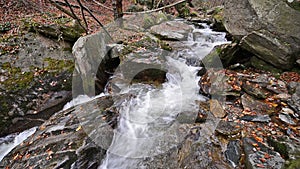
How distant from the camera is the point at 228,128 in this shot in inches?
147

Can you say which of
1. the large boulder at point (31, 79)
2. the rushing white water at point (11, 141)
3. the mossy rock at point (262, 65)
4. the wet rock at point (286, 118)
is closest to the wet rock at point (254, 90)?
the wet rock at point (286, 118)

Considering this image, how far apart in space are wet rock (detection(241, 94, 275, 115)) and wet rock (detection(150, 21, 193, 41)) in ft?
17.5

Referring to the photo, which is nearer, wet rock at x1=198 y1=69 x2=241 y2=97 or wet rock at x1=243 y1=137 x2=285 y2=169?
wet rock at x1=243 y1=137 x2=285 y2=169

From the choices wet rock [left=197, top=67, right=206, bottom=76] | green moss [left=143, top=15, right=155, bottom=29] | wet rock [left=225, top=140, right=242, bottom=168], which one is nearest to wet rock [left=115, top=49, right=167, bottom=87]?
wet rock [left=197, top=67, right=206, bottom=76]

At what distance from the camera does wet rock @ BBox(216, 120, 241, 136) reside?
→ 3619mm

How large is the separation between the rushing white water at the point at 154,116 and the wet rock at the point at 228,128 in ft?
1.92

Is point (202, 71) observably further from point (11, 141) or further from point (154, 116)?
point (11, 141)

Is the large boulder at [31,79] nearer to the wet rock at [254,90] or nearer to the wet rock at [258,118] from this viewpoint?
the wet rock at [258,118]

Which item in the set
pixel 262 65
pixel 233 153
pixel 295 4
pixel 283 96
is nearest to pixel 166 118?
pixel 233 153

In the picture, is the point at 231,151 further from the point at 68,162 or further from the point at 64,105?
the point at 64,105

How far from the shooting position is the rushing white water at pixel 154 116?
3.71 m

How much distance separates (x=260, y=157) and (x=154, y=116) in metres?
2.39

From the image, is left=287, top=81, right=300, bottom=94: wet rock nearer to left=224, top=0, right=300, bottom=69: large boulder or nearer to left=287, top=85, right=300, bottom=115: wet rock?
left=287, top=85, right=300, bottom=115: wet rock

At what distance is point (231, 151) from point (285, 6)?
3.87 meters
